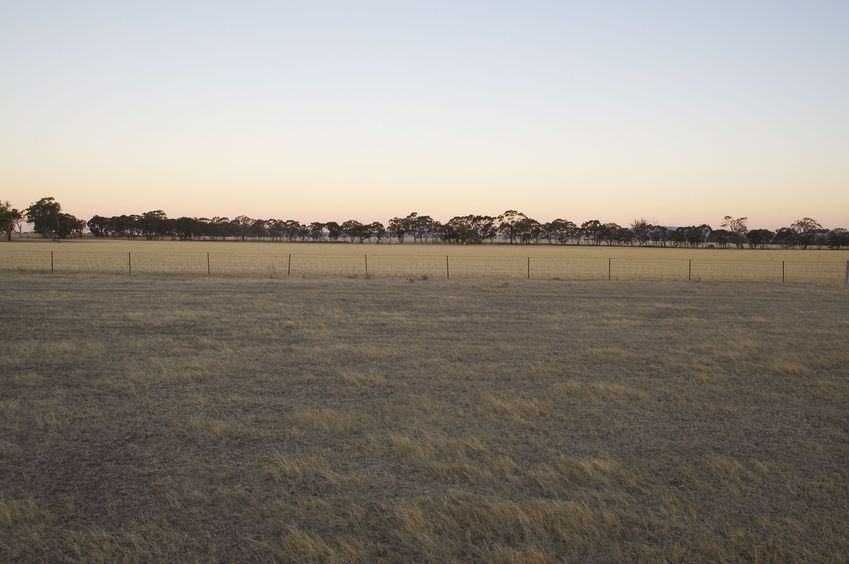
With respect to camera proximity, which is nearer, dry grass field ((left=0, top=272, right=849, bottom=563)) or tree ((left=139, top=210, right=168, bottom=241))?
dry grass field ((left=0, top=272, right=849, bottom=563))

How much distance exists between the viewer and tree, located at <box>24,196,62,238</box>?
511 feet

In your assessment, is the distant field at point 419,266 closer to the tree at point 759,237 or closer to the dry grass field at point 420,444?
the dry grass field at point 420,444

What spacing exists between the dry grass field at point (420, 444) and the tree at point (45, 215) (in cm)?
16692

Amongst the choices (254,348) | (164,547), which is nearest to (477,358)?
(254,348)

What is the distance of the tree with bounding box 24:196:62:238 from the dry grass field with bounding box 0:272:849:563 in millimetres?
166918

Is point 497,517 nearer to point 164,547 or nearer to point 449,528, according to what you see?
point 449,528

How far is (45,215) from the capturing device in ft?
511

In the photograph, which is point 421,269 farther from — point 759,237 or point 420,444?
point 759,237

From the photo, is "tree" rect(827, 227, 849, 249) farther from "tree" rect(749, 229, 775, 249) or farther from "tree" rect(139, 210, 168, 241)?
"tree" rect(139, 210, 168, 241)

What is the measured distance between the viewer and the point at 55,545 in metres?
4.38

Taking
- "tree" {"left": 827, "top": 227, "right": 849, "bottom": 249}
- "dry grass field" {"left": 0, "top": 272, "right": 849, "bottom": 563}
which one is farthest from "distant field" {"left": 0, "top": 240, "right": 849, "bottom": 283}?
"tree" {"left": 827, "top": 227, "right": 849, "bottom": 249}

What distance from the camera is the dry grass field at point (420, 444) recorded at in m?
4.52

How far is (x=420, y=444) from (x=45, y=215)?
180215 mm

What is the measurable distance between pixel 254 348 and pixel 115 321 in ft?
19.1
